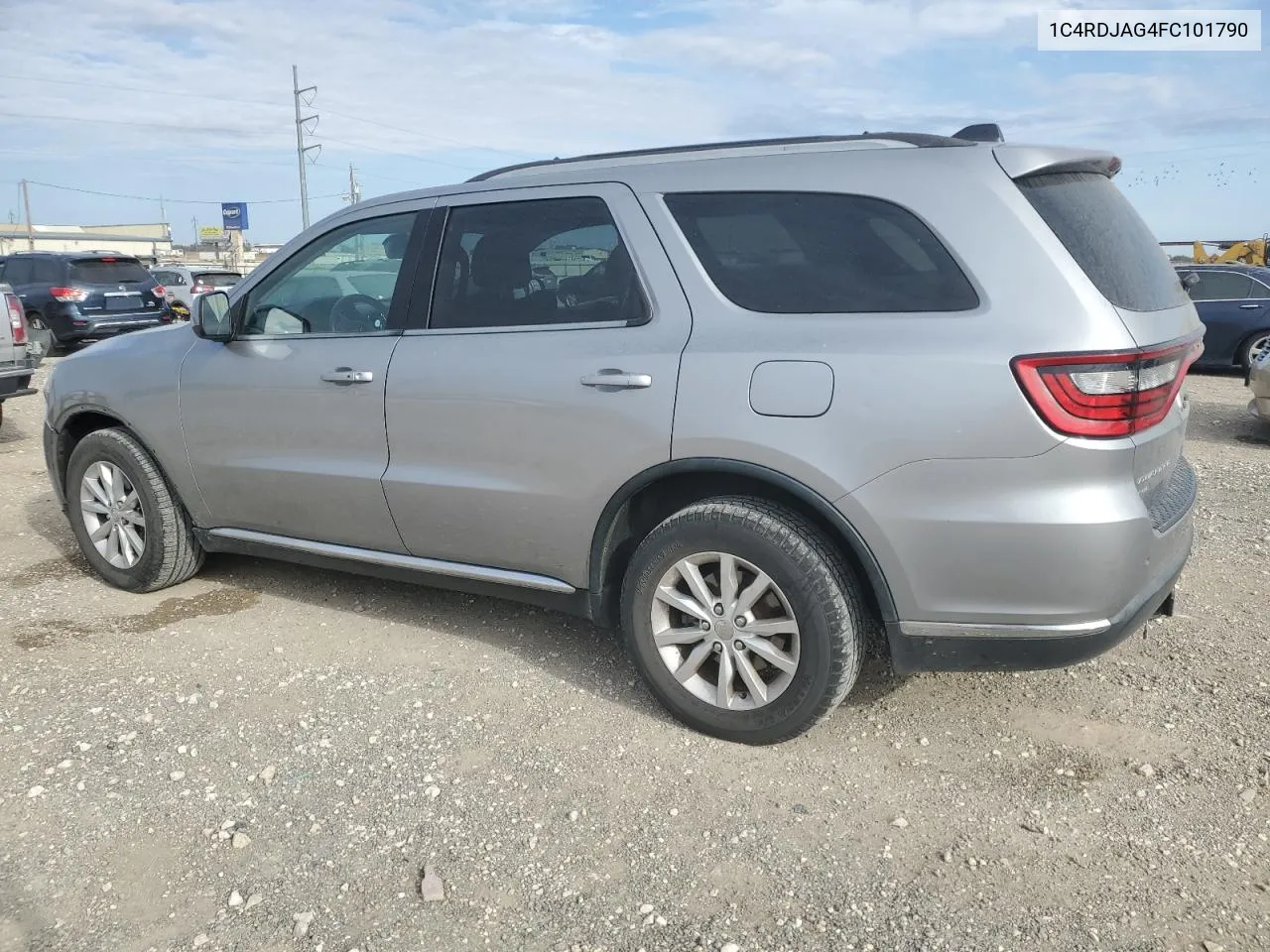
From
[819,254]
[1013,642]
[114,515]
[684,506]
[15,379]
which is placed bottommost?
[114,515]

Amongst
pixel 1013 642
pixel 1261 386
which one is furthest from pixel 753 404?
pixel 1261 386

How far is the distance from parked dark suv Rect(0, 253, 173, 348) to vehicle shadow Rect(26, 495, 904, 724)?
1147 centimetres

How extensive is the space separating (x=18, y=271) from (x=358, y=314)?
48.9ft

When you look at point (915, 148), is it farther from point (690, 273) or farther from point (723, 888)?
point (723, 888)

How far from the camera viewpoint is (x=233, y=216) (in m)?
63.2

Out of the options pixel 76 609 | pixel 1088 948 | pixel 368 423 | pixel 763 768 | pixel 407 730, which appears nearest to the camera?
pixel 1088 948

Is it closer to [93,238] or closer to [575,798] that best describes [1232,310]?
[575,798]

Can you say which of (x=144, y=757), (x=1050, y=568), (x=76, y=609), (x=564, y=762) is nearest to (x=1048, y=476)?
(x=1050, y=568)

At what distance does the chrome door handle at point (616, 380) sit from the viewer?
3.28 meters

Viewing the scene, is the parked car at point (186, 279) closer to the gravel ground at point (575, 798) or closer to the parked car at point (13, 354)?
the parked car at point (13, 354)

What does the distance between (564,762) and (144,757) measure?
1.33 metres

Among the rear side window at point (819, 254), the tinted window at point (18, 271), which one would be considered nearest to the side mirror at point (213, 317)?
the rear side window at point (819, 254)

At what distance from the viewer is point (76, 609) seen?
462 cm

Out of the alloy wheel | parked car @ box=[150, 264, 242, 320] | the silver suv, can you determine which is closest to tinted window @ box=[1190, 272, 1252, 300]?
the silver suv
